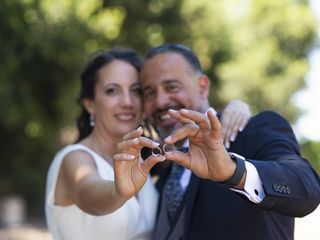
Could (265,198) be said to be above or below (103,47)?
below

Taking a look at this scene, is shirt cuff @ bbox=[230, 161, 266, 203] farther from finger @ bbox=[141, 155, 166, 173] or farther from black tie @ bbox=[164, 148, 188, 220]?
black tie @ bbox=[164, 148, 188, 220]

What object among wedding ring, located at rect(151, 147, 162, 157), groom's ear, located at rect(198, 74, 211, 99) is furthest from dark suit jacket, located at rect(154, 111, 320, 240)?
groom's ear, located at rect(198, 74, 211, 99)

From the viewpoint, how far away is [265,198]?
247 centimetres

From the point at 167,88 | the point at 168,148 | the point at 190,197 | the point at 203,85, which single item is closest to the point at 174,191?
the point at 190,197

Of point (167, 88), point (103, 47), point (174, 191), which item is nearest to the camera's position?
point (174, 191)

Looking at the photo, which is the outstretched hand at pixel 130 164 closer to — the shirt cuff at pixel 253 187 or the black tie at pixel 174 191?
the shirt cuff at pixel 253 187

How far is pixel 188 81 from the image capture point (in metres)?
3.79

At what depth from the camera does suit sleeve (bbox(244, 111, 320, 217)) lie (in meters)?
2.48

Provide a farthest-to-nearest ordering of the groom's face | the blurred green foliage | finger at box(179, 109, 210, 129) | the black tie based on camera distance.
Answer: the blurred green foliage
the groom's face
the black tie
finger at box(179, 109, 210, 129)

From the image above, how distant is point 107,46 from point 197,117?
9702 millimetres

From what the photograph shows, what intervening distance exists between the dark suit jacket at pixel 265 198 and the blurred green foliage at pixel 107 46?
6639 mm

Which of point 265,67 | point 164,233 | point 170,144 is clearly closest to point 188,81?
point 164,233

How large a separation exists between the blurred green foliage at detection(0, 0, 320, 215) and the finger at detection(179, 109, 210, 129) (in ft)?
24.0

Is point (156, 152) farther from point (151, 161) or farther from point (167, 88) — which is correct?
point (167, 88)
